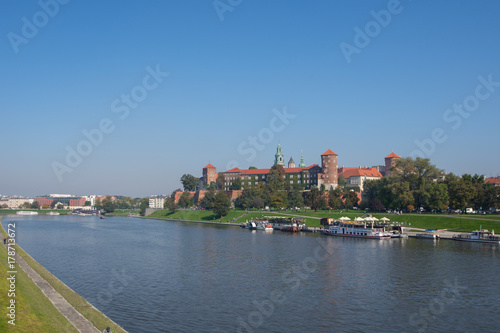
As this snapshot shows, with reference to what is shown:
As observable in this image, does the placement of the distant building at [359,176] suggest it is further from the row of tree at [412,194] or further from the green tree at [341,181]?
the row of tree at [412,194]

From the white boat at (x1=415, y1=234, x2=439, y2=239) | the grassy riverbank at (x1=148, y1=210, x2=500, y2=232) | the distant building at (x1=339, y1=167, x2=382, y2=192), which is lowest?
the white boat at (x1=415, y1=234, x2=439, y2=239)

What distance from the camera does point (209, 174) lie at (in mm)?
168750

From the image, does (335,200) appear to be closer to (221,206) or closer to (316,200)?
(316,200)

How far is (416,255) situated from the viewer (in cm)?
4194

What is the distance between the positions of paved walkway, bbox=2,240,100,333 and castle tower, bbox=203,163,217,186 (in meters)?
140

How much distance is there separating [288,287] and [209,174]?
141465mm

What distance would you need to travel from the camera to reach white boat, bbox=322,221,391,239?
6075 centimetres

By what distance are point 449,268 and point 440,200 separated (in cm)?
4071

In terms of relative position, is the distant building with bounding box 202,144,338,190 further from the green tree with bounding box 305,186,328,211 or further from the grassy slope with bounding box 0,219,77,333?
the grassy slope with bounding box 0,219,77,333

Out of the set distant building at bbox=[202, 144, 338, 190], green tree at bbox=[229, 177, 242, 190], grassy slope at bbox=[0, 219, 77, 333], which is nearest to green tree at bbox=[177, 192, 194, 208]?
green tree at bbox=[229, 177, 242, 190]

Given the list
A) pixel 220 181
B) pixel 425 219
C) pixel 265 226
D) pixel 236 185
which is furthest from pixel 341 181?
pixel 425 219

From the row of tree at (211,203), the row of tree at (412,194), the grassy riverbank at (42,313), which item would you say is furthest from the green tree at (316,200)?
the grassy riverbank at (42,313)

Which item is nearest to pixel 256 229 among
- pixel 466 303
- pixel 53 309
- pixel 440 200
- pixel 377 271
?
pixel 440 200

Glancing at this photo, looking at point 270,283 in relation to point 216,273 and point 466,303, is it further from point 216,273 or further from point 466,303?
point 466,303
